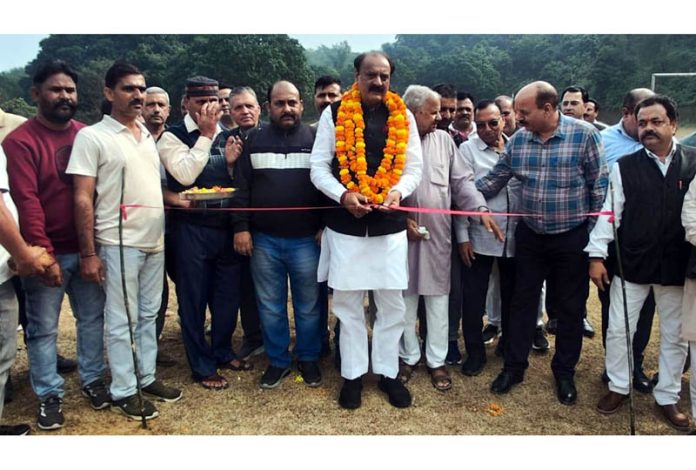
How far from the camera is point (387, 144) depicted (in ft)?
12.0

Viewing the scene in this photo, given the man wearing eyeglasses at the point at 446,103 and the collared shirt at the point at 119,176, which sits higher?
the man wearing eyeglasses at the point at 446,103

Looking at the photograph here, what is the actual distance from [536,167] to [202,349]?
2853 mm

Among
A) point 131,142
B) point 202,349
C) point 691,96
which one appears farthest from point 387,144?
point 691,96

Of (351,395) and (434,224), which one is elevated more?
(434,224)

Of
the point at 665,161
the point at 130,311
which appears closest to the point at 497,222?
the point at 665,161

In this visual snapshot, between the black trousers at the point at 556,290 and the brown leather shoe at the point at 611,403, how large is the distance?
0.98 ft

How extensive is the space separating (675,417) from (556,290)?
43.3 inches

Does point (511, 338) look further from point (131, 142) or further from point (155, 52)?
point (155, 52)

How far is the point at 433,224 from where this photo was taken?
402 centimetres

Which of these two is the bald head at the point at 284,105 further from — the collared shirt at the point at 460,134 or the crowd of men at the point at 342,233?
the collared shirt at the point at 460,134

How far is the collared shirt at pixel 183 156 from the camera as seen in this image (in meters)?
3.83

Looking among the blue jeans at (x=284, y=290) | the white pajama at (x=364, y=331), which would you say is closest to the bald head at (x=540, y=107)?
the white pajama at (x=364, y=331)

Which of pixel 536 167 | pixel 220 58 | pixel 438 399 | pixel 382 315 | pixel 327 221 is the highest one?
pixel 220 58

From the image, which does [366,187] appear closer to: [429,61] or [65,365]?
[65,365]
